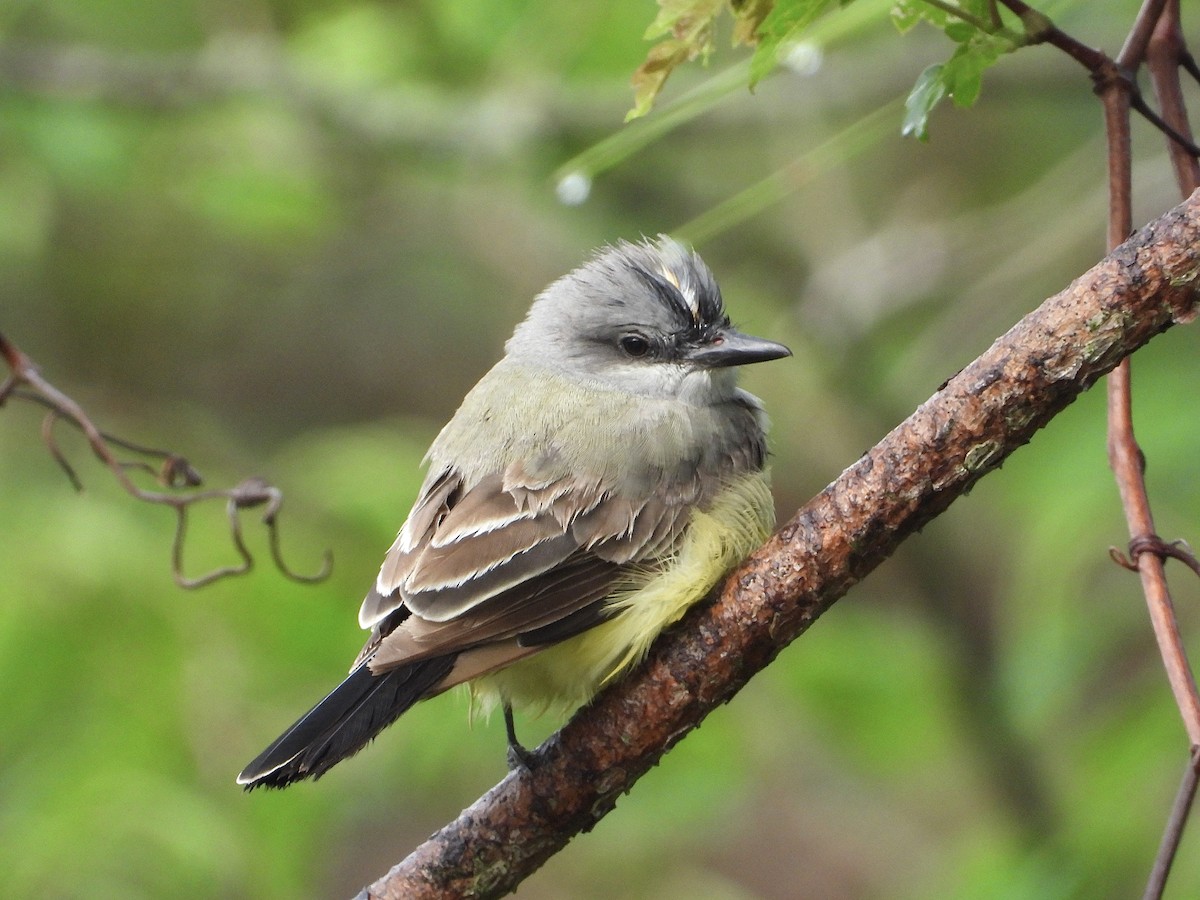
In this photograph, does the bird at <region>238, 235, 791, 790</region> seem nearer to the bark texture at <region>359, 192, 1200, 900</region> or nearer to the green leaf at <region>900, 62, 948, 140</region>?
the bark texture at <region>359, 192, 1200, 900</region>

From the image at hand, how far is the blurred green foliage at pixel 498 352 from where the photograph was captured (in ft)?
13.6

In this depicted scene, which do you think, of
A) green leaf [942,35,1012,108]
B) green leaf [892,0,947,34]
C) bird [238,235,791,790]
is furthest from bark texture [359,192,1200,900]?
green leaf [892,0,947,34]

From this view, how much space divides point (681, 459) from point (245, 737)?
6.51ft

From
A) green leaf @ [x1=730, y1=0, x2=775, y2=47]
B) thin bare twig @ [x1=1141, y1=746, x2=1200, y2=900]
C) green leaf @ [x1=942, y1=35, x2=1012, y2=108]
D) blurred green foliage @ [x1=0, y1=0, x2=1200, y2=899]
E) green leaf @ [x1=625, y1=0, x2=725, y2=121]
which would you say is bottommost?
blurred green foliage @ [x1=0, y1=0, x2=1200, y2=899]

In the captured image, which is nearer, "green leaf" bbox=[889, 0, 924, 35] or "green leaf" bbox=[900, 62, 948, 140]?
"green leaf" bbox=[889, 0, 924, 35]

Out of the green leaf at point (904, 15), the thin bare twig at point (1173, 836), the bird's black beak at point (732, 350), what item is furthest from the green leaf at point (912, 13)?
the bird's black beak at point (732, 350)

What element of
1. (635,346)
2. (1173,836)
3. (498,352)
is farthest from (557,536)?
(498,352)

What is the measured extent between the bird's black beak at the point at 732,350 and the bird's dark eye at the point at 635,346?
159 mm

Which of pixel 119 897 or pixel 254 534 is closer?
pixel 119 897

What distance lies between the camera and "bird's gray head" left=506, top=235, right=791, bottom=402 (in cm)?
378

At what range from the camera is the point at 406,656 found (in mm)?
2775

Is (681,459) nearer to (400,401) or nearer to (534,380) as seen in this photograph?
(534,380)

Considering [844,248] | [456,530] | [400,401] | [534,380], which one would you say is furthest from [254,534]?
[400,401]

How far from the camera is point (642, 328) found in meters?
3.96
